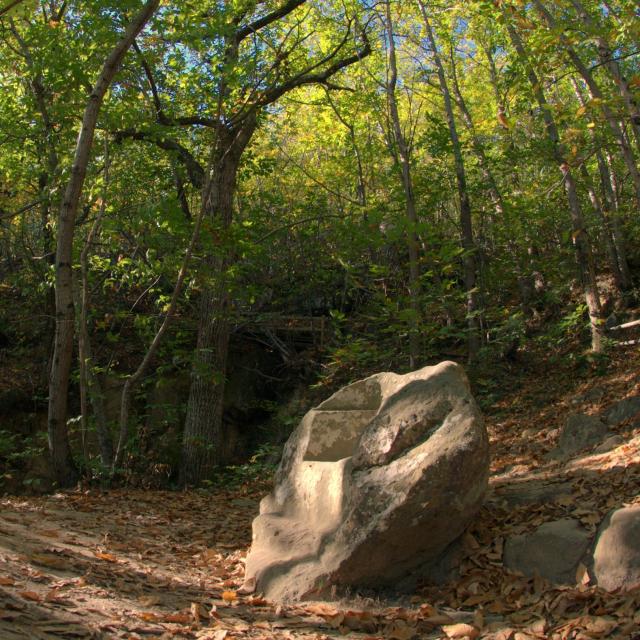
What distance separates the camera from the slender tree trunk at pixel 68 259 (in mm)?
7293

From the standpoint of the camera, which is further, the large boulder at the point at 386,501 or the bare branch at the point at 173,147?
the bare branch at the point at 173,147

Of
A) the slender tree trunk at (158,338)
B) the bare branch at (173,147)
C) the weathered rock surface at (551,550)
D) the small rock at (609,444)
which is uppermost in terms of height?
the bare branch at (173,147)

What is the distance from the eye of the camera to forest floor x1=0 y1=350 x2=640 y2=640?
12.2ft

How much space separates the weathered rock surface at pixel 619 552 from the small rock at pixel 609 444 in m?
2.64

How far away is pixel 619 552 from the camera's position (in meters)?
4.27

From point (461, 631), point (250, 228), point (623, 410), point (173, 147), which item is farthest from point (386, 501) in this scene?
point (173, 147)

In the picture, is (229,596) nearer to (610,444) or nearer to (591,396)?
(610,444)

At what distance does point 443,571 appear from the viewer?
486 cm

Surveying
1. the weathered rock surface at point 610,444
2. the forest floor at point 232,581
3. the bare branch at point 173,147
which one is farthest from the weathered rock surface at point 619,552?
the bare branch at point 173,147

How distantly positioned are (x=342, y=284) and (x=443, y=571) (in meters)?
10.5

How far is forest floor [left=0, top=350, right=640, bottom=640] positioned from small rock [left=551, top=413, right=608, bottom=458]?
0.31 meters

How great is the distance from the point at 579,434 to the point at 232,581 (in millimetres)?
4993

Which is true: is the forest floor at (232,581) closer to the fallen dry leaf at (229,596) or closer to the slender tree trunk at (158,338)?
the fallen dry leaf at (229,596)

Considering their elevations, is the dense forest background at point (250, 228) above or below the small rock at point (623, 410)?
above
